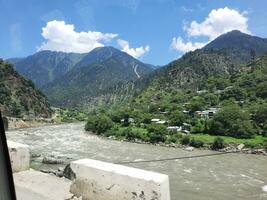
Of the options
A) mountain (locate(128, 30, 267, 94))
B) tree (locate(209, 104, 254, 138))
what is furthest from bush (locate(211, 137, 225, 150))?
mountain (locate(128, 30, 267, 94))

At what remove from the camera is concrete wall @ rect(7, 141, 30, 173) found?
3802 mm

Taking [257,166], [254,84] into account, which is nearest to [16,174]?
[257,166]

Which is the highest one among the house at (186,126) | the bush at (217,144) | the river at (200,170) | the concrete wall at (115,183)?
the concrete wall at (115,183)

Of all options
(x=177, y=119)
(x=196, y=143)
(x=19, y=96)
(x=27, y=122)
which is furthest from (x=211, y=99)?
(x=19, y=96)

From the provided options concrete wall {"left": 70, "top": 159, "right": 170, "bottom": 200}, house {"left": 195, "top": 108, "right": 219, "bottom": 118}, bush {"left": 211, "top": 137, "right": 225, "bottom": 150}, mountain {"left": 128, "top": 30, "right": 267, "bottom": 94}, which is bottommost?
bush {"left": 211, "top": 137, "right": 225, "bottom": 150}

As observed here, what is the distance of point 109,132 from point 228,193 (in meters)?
28.1

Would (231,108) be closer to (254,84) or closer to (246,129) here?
(246,129)

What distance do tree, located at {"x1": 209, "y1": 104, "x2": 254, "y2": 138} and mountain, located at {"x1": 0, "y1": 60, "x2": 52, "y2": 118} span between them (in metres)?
35.8

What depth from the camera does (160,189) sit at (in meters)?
2.69

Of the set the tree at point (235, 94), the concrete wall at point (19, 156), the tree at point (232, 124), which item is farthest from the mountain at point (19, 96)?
the concrete wall at point (19, 156)

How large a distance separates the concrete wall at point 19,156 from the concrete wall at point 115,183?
0.75 meters

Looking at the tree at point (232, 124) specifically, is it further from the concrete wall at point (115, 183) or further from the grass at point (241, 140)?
the concrete wall at point (115, 183)

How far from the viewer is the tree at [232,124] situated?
1537 inches

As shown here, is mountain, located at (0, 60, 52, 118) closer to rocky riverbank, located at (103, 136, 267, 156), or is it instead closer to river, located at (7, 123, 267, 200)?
river, located at (7, 123, 267, 200)
